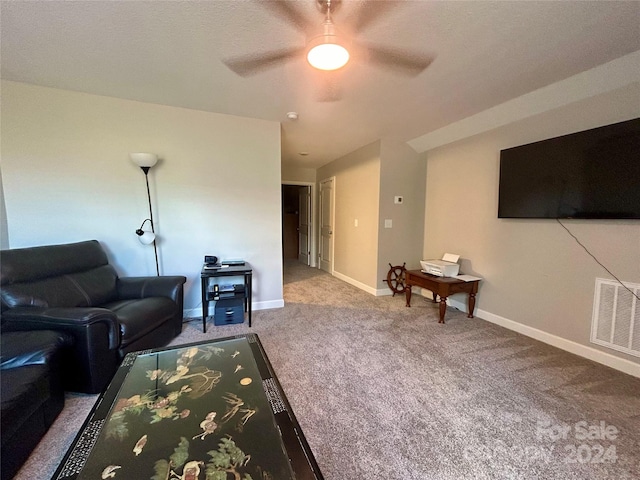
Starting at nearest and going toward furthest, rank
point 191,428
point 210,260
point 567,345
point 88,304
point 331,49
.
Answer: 1. point 191,428
2. point 331,49
3. point 88,304
4. point 567,345
5. point 210,260

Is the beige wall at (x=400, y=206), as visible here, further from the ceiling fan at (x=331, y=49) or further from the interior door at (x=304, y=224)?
the interior door at (x=304, y=224)

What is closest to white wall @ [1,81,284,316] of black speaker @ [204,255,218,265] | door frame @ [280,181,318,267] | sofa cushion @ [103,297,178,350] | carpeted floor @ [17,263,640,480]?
black speaker @ [204,255,218,265]

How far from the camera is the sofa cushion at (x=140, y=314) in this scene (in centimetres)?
193

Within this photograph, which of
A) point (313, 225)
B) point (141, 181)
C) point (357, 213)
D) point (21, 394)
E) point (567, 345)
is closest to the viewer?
point (21, 394)

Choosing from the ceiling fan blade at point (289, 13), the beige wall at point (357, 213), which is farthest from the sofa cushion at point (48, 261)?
the beige wall at point (357, 213)

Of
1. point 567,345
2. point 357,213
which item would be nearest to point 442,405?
point 567,345

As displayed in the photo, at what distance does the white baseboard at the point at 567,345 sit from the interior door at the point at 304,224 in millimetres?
4209

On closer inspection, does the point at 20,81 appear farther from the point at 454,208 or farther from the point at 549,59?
the point at 454,208

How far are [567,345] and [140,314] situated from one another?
3.74m

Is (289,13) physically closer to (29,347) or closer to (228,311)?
(29,347)

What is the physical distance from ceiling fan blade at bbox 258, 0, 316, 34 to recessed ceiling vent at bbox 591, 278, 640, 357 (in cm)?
302

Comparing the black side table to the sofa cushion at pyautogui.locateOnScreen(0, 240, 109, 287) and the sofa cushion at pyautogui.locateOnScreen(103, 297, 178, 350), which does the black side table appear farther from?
the sofa cushion at pyautogui.locateOnScreen(0, 240, 109, 287)

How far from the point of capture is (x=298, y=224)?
750cm

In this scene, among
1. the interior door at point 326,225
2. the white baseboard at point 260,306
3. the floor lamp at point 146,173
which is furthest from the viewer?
the interior door at point 326,225
